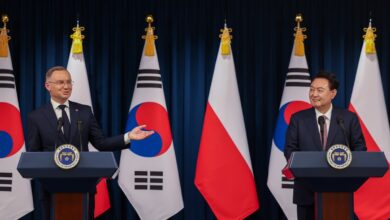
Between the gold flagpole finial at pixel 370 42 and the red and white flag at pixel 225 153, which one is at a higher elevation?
the gold flagpole finial at pixel 370 42

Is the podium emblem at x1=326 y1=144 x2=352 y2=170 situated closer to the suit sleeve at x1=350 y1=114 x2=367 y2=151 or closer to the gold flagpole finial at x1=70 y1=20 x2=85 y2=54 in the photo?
the suit sleeve at x1=350 y1=114 x2=367 y2=151

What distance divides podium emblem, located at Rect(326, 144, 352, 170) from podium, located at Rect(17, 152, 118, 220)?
3.80 ft

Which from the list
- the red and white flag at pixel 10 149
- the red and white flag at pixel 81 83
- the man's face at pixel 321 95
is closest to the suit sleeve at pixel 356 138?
the man's face at pixel 321 95

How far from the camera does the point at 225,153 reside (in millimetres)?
5684

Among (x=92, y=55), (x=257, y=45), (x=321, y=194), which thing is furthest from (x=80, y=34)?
(x=321, y=194)

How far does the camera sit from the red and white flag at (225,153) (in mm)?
5645

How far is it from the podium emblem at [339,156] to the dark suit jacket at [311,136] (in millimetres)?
525

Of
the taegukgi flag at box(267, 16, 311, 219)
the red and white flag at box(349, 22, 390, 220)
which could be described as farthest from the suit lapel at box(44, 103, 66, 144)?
the red and white flag at box(349, 22, 390, 220)

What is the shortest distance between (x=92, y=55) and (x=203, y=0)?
3.86 feet

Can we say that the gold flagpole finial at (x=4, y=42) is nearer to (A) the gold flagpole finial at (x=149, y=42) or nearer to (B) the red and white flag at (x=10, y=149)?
(B) the red and white flag at (x=10, y=149)

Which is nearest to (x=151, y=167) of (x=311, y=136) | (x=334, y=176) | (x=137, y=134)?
(x=137, y=134)

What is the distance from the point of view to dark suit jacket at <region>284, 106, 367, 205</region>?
13.3 ft

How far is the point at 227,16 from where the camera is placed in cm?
616

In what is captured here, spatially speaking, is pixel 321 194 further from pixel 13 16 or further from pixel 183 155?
pixel 13 16
